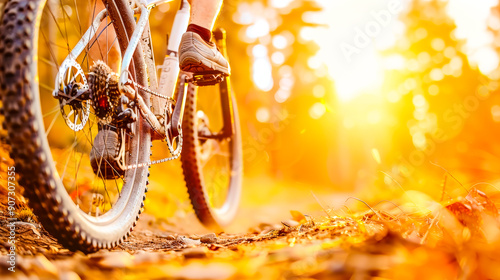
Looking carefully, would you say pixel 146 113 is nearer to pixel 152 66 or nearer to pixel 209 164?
pixel 152 66

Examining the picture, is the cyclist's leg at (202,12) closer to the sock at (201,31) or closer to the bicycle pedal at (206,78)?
the sock at (201,31)

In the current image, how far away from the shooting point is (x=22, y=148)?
115 cm

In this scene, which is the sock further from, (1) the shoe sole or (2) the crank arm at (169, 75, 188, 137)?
(2) the crank arm at (169, 75, 188, 137)

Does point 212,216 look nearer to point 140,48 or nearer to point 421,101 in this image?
point 140,48

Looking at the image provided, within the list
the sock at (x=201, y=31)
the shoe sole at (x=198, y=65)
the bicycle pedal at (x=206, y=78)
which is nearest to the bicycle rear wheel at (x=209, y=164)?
the bicycle pedal at (x=206, y=78)

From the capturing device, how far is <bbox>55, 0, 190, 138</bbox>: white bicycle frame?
1697mm

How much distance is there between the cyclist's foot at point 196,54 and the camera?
80.8 inches

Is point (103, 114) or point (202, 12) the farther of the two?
point (202, 12)

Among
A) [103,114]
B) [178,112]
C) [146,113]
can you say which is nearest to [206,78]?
[178,112]

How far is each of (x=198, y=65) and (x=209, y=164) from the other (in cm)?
203

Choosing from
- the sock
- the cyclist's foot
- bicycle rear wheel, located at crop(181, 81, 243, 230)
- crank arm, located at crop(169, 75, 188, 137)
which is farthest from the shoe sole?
bicycle rear wheel, located at crop(181, 81, 243, 230)

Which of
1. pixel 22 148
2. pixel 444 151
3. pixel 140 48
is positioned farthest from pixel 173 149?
pixel 444 151

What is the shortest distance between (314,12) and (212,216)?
10423mm

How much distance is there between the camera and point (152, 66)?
2.17m
